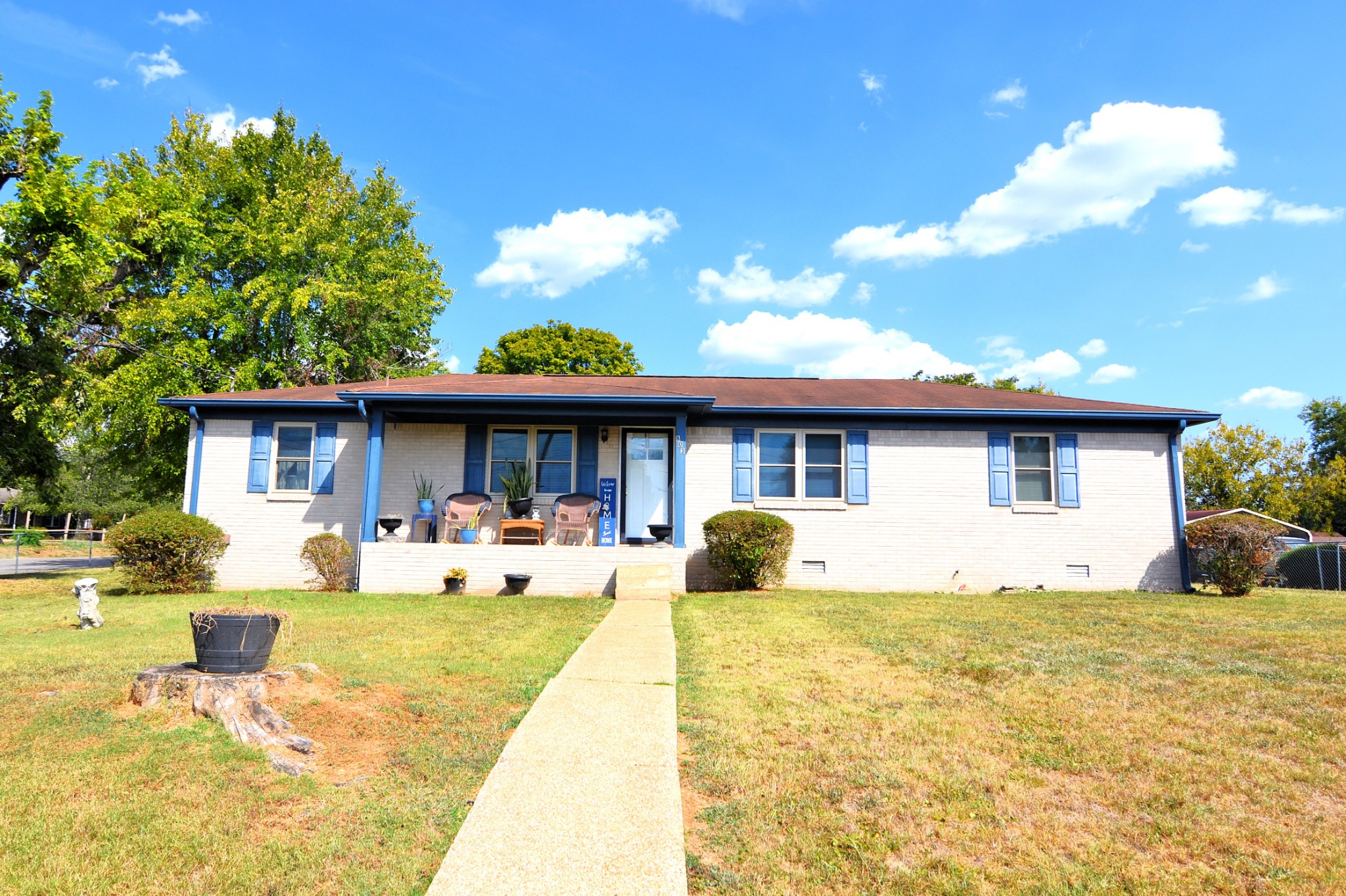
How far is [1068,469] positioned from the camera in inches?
521

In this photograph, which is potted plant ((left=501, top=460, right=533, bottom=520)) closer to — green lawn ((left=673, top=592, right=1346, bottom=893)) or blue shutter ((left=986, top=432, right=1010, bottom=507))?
green lawn ((left=673, top=592, right=1346, bottom=893))

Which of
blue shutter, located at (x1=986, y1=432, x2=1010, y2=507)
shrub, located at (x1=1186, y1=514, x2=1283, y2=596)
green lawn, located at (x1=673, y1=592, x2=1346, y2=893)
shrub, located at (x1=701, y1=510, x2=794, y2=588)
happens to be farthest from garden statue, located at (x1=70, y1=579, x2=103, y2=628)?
shrub, located at (x1=1186, y1=514, x2=1283, y2=596)

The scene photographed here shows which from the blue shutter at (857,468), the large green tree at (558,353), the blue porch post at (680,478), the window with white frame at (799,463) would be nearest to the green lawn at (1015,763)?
the blue porch post at (680,478)

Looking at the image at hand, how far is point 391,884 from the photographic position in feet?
8.86

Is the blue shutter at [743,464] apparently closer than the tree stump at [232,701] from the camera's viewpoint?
No

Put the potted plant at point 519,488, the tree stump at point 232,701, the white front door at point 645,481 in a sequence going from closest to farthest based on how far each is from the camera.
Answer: the tree stump at point 232,701, the potted plant at point 519,488, the white front door at point 645,481

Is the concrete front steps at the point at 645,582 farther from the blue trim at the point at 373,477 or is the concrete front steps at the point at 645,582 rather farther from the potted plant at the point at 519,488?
the blue trim at the point at 373,477

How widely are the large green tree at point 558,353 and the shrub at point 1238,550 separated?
25198 mm

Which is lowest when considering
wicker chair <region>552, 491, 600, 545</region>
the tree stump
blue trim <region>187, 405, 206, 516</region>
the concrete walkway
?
the concrete walkway

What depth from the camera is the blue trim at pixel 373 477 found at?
12164 mm

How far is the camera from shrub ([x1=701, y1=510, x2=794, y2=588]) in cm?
1192

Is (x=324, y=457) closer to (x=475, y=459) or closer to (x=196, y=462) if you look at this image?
(x=196, y=462)

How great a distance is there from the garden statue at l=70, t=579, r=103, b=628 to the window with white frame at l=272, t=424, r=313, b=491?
535 centimetres

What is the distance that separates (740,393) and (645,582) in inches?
206
